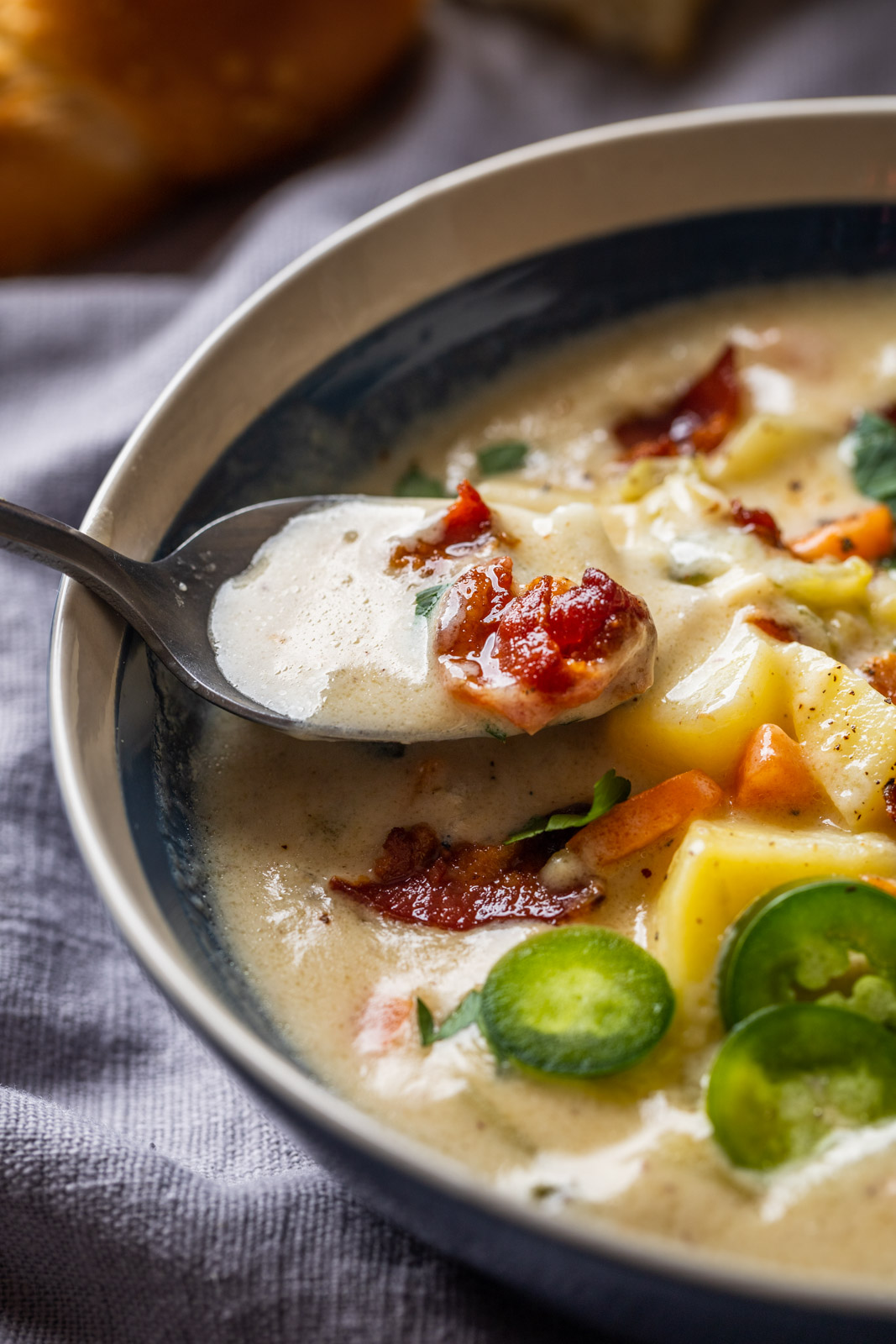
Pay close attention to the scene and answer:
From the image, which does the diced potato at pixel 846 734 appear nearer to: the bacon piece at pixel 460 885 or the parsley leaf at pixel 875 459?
the bacon piece at pixel 460 885

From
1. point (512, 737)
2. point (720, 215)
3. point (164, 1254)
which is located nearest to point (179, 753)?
point (512, 737)

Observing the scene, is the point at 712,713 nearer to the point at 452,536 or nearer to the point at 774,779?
the point at 774,779

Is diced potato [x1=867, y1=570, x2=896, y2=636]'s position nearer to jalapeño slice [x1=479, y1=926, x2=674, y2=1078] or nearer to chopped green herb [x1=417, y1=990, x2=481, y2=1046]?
jalapeño slice [x1=479, y1=926, x2=674, y2=1078]

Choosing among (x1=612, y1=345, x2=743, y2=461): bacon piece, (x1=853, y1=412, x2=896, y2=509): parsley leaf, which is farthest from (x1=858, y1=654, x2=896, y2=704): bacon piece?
(x1=612, y1=345, x2=743, y2=461): bacon piece

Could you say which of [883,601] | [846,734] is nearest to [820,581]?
[883,601]

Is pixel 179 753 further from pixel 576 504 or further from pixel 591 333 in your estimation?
pixel 591 333

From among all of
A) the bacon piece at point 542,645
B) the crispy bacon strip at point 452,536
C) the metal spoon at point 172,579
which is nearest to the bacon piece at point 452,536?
the crispy bacon strip at point 452,536
